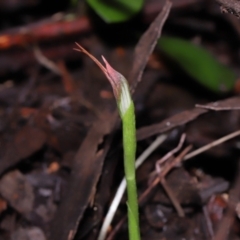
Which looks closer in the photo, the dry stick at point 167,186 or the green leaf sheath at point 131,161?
the green leaf sheath at point 131,161

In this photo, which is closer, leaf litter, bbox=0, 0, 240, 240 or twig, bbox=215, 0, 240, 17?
twig, bbox=215, 0, 240, 17

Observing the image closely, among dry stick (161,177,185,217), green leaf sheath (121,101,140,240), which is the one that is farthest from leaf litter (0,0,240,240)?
green leaf sheath (121,101,140,240)

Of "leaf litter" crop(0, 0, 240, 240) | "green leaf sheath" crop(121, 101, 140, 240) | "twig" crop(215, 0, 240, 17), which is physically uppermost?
"twig" crop(215, 0, 240, 17)

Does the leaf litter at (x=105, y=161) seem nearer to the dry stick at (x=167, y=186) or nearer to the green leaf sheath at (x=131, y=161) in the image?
the dry stick at (x=167, y=186)

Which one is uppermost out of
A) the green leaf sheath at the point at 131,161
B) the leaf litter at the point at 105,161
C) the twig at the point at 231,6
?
the twig at the point at 231,6

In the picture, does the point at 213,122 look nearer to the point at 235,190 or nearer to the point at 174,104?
the point at 174,104

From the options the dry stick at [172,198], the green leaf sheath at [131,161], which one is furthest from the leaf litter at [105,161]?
the green leaf sheath at [131,161]

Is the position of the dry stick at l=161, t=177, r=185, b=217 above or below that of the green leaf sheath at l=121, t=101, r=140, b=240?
below

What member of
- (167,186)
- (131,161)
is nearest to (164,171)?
(167,186)

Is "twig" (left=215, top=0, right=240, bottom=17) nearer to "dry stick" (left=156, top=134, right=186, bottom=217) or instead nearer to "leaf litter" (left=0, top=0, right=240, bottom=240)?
"leaf litter" (left=0, top=0, right=240, bottom=240)

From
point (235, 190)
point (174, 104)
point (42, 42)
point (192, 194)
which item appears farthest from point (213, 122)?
point (42, 42)
